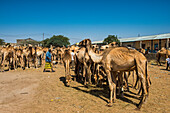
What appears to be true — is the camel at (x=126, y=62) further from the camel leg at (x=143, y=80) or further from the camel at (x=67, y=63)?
the camel at (x=67, y=63)

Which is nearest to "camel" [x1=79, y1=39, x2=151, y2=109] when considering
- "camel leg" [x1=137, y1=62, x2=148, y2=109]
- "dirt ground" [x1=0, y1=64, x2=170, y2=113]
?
"camel leg" [x1=137, y1=62, x2=148, y2=109]

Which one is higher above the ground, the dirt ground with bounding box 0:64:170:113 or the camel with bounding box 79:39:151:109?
the camel with bounding box 79:39:151:109

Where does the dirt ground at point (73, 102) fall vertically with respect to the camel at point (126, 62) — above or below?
below

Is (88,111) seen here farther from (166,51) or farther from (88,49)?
(166,51)

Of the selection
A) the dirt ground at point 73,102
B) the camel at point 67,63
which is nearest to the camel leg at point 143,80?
the dirt ground at point 73,102

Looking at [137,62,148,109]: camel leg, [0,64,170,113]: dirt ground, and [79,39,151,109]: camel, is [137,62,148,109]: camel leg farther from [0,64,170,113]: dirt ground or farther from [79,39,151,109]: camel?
[0,64,170,113]: dirt ground

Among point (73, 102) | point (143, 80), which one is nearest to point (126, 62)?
point (143, 80)

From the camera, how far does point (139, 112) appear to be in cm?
472

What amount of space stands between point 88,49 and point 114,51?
1338 millimetres

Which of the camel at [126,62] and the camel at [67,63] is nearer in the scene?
the camel at [126,62]

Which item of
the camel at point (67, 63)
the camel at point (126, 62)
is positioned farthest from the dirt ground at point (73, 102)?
the camel at point (67, 63)

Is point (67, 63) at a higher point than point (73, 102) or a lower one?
higher

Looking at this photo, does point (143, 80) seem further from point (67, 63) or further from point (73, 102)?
point (67, 63)

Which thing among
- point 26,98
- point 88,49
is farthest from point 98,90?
point 26,98
